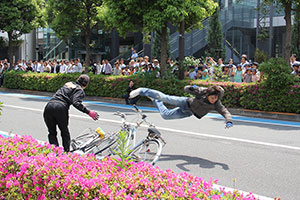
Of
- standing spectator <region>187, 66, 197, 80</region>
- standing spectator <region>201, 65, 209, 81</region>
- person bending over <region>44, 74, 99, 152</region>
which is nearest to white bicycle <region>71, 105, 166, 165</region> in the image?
person bending over <region>44, 74, 99, 152</region>

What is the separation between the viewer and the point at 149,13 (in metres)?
14.9

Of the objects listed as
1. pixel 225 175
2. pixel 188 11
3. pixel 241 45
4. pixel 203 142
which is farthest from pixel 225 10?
pixel 225 175

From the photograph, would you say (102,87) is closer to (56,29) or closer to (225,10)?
(56,29)

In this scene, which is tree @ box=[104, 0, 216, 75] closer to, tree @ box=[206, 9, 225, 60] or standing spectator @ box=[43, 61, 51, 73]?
tree @ box=[206, 9, 225, 60]

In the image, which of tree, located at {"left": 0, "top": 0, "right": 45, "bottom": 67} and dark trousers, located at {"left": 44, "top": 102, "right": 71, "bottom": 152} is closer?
dark trousers, located at {"left": 44, "top": 102, "right": 71, "bottom": 152}

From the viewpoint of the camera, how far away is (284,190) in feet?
16.7

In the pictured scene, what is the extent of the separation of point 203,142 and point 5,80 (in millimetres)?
19685

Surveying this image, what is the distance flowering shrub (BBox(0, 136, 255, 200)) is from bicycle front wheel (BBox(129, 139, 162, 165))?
1.78 meters

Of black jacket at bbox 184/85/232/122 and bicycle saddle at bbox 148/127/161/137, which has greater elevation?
black jacket at bbox 184/85/232/122

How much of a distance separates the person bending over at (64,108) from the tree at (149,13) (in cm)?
931

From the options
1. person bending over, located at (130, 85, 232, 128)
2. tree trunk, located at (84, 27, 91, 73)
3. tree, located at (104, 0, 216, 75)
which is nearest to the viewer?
person bending over, located at (130, 85, 232, 128)

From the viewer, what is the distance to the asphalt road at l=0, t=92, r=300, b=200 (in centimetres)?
557

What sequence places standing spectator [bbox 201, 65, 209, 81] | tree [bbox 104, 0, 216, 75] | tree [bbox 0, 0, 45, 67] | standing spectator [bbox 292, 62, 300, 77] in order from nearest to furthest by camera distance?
standing spectator [bbox 292, 62, 300, 77] < tree [bbox 104, 0, 216, 75] < standing spectator [bbox 201, 65, 209, 81] < tree [bbox 0, 0, 45, 67]

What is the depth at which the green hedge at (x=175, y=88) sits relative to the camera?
12.3 meters
